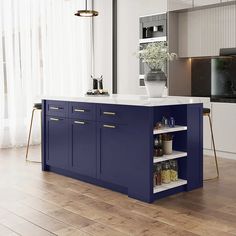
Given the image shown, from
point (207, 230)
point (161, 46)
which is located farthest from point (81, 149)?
point (207, 230)

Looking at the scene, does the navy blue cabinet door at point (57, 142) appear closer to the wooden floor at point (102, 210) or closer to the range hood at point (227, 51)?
the wooden floor at point (102, 210)

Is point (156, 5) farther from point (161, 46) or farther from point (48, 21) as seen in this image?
point (161, 46)

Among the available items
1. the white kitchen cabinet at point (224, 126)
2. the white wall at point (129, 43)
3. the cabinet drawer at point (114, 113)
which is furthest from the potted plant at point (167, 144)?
the white wall at point (129, 43)

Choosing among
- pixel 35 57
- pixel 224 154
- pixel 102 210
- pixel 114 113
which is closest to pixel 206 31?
pixel 224 154

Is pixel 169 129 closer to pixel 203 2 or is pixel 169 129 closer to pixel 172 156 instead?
pixel 172 156

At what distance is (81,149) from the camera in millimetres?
4402

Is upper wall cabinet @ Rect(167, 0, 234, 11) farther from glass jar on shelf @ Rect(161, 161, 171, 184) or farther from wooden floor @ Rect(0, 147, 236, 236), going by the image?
glass jar on shelf @ Rect(161, 161, 171, 184)

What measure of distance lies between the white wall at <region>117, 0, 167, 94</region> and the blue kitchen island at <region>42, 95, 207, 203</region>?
275 cm

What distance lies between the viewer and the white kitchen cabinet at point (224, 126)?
5.57 metres

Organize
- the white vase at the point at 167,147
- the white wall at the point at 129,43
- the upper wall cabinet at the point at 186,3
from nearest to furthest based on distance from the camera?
the white vase at the point at 167,147, the upper wall cabinet at the point at 186,3, the white wall at the point at 129,43

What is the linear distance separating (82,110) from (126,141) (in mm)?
773

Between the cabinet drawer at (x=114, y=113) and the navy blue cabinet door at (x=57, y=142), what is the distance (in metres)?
0.67

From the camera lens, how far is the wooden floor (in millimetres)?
3012

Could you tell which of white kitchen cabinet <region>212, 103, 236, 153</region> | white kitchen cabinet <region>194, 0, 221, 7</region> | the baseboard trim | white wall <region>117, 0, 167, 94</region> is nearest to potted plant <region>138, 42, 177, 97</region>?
white kitchen cabinet <region>212, 103, 236, 153</region>
